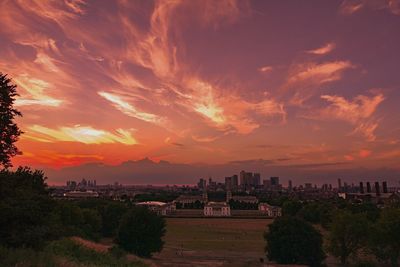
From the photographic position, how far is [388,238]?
205ft

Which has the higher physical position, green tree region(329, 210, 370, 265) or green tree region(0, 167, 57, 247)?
green tree region(0, 167, 57, 247)

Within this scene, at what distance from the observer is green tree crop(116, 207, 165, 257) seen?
68062 millimetres

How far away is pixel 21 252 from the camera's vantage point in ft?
73.9

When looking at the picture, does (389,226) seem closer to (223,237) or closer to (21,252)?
(223,237)

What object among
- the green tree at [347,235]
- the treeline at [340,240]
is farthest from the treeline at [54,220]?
the green tree at [347,235]

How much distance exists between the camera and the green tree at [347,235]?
64.2 meters

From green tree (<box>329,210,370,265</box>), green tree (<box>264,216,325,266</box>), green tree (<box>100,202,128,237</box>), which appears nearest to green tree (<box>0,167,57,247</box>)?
green tree (<box>264,216,325,266</box>)

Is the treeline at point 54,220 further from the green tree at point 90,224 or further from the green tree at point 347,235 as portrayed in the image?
the green tree at point 347,235

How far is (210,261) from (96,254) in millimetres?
27727

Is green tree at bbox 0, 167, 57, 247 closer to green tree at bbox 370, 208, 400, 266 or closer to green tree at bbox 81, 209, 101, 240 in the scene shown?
green tree at bbox 370, 208, 400, 266

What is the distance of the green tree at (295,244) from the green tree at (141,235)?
21.9m

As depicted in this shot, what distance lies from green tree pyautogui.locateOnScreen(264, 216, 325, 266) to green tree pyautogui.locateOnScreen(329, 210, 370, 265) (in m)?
3.18

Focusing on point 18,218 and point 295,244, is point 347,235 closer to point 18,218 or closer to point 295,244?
point 295,244

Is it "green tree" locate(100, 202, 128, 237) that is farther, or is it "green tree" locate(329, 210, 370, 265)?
"green tree" locate(100, 202, 128, 237)
